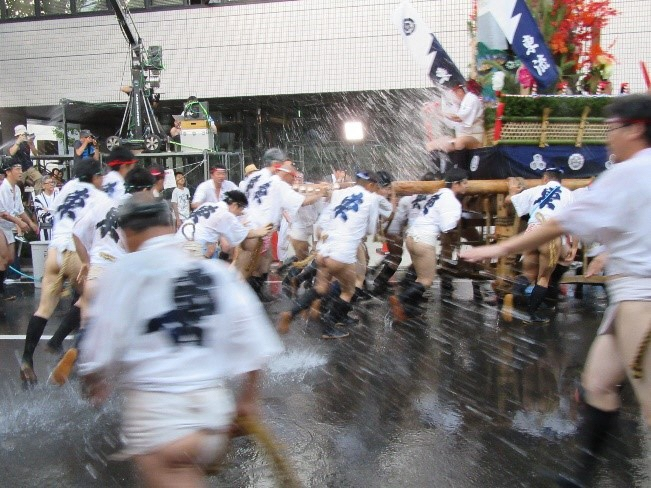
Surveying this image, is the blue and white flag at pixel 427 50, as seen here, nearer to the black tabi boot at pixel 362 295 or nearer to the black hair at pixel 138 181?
the black tabi boot at pixel 362 295

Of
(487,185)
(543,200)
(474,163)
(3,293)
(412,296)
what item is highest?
(474,163)

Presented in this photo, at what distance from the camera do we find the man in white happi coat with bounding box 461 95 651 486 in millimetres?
3033

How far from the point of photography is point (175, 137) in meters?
15.1

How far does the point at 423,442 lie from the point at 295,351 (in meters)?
2.68

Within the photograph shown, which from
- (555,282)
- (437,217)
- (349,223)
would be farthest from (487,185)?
(349,223)

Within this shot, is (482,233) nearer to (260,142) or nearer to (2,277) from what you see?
(2,277)

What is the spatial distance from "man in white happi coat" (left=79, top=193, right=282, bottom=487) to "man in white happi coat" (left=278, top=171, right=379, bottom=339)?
4859 millimetres

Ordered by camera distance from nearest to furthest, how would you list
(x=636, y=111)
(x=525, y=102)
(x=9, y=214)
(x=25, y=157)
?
(x=636, y=111), (x=525, y=102), (x=9, y=214), (x=25, y=157)

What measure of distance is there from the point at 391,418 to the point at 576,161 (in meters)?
5.09

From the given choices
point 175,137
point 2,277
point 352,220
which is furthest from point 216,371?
point 175,137

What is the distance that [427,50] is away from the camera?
957cm

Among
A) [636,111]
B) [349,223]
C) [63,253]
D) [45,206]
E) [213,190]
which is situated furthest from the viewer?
[45,206]

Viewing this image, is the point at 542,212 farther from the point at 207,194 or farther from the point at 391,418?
the point at 207,194

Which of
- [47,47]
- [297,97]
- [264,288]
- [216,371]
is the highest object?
[47,47]
